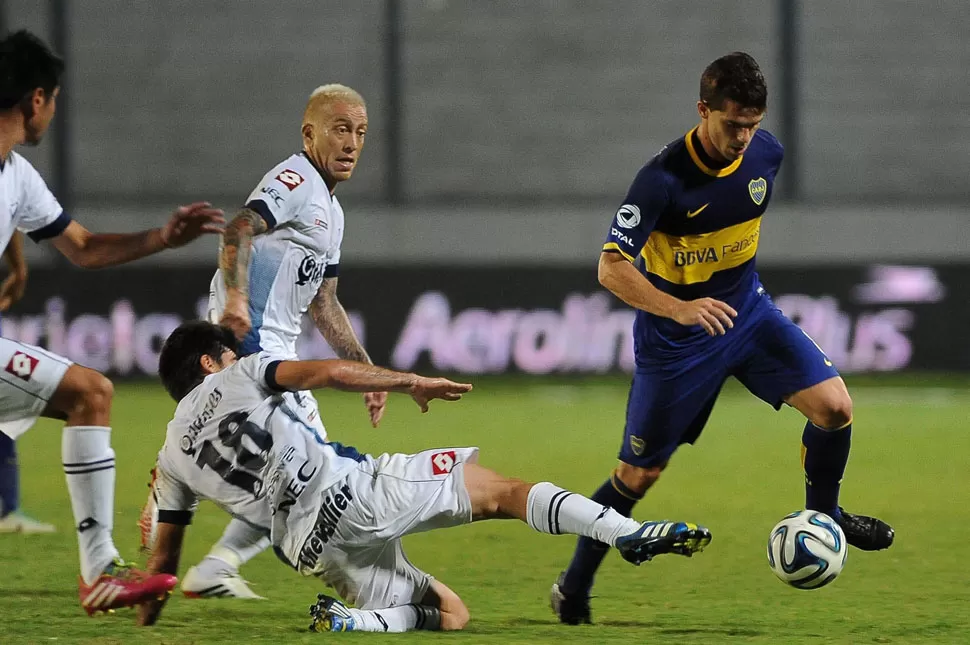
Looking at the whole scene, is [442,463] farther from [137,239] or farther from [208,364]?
[137,239]

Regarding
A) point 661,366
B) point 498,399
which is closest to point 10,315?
point 498,399

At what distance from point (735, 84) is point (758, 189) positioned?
0.49 m

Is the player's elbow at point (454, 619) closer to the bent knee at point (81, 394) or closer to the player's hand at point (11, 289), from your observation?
the bent knee at point (81, 394)

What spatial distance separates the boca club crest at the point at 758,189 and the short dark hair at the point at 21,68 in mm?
2485

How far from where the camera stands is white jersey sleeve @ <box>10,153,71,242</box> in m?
4.93

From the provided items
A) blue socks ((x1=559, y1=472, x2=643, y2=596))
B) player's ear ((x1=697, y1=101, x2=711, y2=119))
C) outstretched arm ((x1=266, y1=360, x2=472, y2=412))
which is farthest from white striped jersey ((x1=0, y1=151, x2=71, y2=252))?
player's ear ((x1=697, y1=101, x2=711, y2=119))

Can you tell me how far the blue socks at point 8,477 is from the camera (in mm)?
6742

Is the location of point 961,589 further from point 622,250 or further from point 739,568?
point 622,250

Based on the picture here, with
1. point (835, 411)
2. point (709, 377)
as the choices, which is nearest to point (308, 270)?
point (709, 377)

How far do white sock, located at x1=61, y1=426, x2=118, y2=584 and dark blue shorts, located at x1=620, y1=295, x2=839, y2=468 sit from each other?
6.00ft

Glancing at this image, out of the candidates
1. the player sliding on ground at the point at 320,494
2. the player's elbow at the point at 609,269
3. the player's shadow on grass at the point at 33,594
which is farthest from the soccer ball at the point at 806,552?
the player's shadow on grass at the point at 33,594

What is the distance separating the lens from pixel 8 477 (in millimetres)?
6801

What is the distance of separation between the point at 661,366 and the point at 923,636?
52.4 inches

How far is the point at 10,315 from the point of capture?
14367 millimetres
